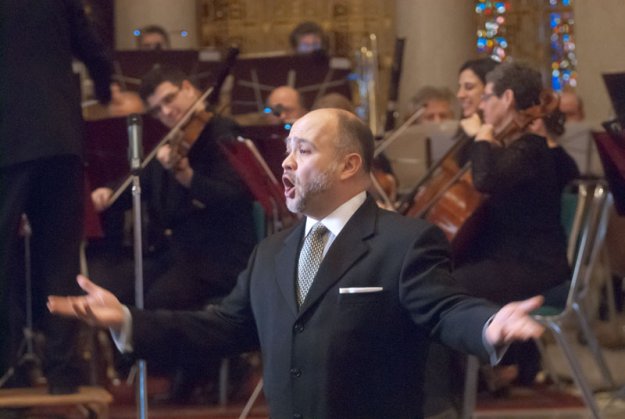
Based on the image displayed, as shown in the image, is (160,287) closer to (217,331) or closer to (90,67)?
(90,67)

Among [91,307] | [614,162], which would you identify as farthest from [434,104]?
[91,307]

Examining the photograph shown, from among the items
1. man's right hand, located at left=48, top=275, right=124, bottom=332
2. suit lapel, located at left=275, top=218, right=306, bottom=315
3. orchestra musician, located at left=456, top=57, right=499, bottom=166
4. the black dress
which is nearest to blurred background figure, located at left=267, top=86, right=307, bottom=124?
orchestra musician, located at left=456, top=57, right=499, bottom=166

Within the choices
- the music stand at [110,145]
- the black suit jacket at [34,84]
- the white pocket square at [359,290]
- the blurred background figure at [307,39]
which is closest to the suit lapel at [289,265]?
the white pocket square at [359,290]

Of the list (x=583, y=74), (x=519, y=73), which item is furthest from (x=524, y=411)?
(x=583, y=74)

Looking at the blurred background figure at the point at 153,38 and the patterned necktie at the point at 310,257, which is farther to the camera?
the blurred background figure at the point at 153,38

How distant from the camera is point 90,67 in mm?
5188

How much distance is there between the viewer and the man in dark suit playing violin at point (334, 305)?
130 inches

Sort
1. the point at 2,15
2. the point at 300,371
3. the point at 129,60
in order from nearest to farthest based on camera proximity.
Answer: the point at 300,371
the point at 2,15
the point at 129,60

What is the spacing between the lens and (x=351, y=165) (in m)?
3.51

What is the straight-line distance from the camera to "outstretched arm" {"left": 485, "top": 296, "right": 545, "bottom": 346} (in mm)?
2848

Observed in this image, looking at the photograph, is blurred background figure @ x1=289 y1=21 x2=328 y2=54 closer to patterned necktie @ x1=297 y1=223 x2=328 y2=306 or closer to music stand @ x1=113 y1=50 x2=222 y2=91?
music stand @ x1=113 y1=50 x2=222 y2=91

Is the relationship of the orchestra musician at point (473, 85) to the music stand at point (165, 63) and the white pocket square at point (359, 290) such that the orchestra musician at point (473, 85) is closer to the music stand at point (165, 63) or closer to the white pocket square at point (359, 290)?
the music stand at point (165, 63)

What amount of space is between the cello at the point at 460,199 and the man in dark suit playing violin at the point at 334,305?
6.06 ft

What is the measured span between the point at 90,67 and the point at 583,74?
4.45 m
